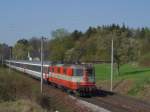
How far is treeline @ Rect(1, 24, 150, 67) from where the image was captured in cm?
7269

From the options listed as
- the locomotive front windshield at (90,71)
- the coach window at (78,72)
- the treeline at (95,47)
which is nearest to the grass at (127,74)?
the treeline at (95,47)

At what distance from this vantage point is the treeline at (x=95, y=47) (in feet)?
238

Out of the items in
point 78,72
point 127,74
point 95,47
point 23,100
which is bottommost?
point 127,74

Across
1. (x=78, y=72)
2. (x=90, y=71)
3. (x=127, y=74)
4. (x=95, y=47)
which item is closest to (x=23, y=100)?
(x=78, y=72)

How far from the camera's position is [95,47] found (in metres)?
140

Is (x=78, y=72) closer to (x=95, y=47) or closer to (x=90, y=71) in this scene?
(x=90, y=71)

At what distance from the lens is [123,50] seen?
233ft

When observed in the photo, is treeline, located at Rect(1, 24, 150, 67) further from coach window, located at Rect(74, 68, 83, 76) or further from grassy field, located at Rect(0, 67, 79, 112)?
grassy field, located at Rect(0, 67, 79, 112)

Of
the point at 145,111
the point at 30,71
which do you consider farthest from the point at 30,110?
the point at 30,71

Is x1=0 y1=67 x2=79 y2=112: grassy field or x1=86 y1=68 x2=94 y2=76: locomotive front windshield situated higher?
x1=86 y1=68 x2=94 y2=76: locomotive front windshield

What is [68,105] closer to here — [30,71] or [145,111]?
[145,111]

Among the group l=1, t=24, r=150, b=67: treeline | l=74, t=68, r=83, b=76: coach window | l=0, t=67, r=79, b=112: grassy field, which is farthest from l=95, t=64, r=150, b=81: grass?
l=0, t=67, r=79, b=112: grassy field

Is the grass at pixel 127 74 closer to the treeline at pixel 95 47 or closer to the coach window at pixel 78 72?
the treeline at pixel 95 47

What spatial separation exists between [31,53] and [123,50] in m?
95.2
